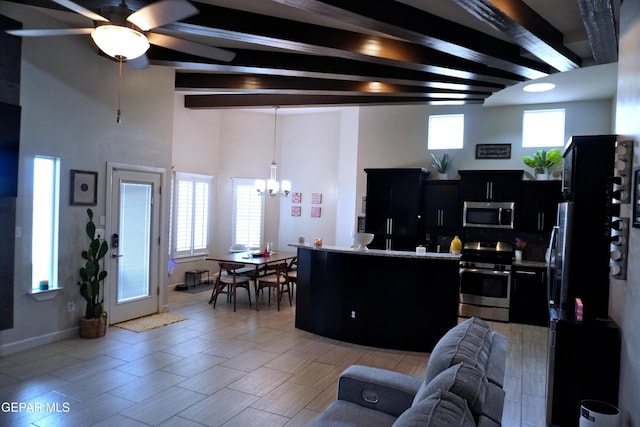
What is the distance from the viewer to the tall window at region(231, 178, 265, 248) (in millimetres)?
8516

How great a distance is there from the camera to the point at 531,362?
14.1 ft

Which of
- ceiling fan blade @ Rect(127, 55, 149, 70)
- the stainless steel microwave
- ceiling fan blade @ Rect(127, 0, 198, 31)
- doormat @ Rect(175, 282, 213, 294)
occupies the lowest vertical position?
doormat @ Rect(175, 282, 213, 294)

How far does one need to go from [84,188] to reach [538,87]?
5.90m

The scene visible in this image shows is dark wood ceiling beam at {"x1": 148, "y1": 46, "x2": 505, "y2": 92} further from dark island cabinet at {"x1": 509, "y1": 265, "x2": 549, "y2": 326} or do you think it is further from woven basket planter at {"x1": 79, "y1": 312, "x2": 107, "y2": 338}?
dark island cabinet at {"x1": 509, "y1": 265, "x2": 549, "y2": 326}

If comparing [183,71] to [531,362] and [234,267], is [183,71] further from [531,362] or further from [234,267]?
[531,362]

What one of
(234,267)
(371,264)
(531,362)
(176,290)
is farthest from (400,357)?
(176,290)

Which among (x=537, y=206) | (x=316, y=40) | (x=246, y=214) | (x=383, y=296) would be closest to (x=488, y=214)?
(x=537, y=206)

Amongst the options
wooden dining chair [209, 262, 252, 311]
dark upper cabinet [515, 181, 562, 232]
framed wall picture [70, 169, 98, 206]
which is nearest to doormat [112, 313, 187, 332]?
wooden dining chair [209, 262, 252, 311]

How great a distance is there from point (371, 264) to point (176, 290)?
4.30 m

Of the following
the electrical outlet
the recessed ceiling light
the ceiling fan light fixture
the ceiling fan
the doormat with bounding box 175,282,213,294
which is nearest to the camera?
the ceiling fan

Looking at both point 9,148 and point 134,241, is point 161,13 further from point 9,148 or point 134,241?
point 134,241

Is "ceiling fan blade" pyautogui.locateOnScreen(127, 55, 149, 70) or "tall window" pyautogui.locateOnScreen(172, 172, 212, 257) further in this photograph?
"tall window" pyautogui.locateOnScreen(172, 172, 212, 257)

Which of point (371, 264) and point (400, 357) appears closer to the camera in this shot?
point (400, 357)

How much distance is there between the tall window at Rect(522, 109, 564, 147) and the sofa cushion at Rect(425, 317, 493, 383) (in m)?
5.23
